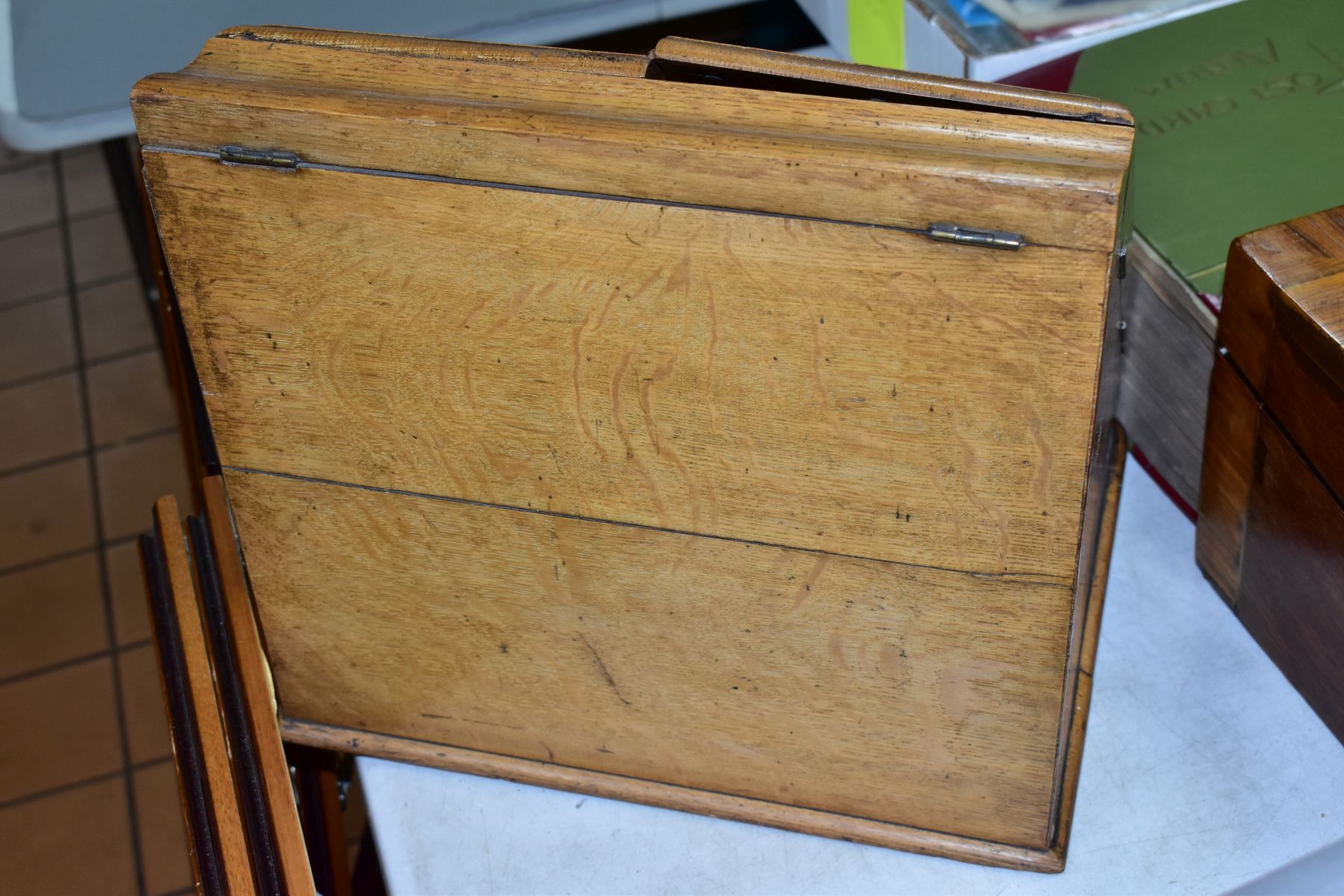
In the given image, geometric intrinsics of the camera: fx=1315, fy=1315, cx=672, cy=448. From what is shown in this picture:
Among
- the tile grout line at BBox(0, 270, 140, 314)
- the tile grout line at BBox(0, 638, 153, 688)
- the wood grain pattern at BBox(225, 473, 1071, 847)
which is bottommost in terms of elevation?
the tile grout line at BBox(0, 638, 153, 688)

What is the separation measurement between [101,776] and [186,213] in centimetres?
135

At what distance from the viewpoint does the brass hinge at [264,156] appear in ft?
2.08

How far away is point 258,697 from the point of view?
0.88 m

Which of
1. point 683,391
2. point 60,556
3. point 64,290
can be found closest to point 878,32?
point 683,391

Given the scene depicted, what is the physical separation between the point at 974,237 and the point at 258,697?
0.58 meters

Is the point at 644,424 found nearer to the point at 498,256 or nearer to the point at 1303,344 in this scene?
the point at 498,256

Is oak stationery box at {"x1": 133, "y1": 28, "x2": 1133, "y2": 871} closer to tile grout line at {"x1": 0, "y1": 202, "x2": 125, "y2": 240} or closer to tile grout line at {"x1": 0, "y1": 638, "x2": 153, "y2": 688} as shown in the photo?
tile grout line at {"x1": 0, "y1": 638, "x2": 153, "y2": 688}

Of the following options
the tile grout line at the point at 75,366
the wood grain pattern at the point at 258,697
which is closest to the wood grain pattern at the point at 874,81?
Answer: the wood grain pattern at the point at 258,697

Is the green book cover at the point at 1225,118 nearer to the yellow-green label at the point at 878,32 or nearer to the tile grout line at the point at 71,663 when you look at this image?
the yellow-green label at the point at 878,32

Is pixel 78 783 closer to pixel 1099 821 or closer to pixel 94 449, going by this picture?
pixel 94 449

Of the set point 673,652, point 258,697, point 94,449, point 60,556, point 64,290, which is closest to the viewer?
point 673,652

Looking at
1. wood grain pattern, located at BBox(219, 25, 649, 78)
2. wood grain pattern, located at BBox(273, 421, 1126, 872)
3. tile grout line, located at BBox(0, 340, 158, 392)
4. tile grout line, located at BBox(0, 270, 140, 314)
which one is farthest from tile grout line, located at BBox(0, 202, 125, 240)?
wood grain pattern, located at BBox(219, 25, 649, 78)

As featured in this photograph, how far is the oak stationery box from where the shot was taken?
1.95 feet

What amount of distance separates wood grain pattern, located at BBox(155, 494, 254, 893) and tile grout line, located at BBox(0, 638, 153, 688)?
1.05m
